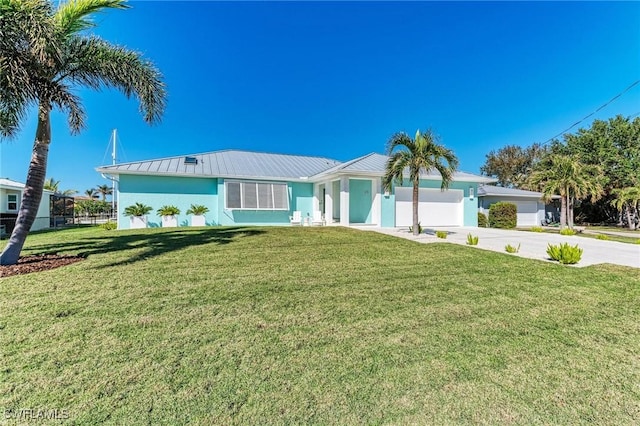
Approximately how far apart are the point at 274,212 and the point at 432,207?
9.70 metres

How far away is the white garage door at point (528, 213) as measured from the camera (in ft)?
86.3

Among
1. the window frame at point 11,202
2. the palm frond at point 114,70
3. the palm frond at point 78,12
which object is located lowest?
the window frame at point 11,202

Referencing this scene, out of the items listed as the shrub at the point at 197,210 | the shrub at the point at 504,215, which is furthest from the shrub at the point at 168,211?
the shrub at the point at 504,215

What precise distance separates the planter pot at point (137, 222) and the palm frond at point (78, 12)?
35.5ft

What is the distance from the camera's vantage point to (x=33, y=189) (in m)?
6.65

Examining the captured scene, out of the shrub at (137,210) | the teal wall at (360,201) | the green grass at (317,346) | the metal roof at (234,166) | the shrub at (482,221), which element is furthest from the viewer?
the shrub at (482,221)

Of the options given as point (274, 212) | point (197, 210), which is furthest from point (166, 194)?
point (274, 212)

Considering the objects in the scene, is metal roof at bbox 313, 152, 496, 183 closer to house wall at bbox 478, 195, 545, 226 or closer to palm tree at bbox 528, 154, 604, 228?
palm tree at bbox 528, 154, 604, 228

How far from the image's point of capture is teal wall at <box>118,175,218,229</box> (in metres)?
15.9

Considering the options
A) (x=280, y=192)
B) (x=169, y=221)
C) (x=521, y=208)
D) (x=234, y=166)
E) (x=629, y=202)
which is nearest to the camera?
(x=169, y=221)

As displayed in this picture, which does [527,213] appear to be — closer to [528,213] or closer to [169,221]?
[528,213]

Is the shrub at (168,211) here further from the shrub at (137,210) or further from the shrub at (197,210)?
the shrub at (197,210)

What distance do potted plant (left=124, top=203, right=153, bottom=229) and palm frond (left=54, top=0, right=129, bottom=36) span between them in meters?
10.5

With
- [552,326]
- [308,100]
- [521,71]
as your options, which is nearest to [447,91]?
[521,71]
